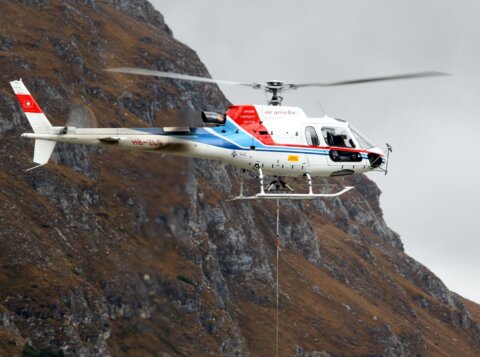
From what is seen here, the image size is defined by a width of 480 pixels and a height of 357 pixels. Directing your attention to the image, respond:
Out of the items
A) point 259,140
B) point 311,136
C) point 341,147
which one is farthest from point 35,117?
point 341,147

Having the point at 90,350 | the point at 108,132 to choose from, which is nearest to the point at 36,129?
the point at 108,132

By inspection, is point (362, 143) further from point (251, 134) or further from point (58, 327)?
point (58, 327)

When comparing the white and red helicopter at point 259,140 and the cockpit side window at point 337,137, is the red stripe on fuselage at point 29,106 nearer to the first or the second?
the white and red helicopter at point 259,140

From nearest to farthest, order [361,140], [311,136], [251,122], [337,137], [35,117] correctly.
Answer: [35,117], [251,122], [311,136], [337,137], [361,140]

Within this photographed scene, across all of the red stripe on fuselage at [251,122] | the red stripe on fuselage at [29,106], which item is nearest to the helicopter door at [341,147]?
the red stripe on fuselage at [251,122]

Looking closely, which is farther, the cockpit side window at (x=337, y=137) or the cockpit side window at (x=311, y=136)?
the cockpit side window at (x=337, y=137)

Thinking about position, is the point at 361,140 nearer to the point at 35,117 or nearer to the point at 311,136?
the point at 311,136

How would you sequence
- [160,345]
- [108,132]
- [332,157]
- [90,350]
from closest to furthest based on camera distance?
[108,132] < [332,157] < [160,345] < [90,350]
